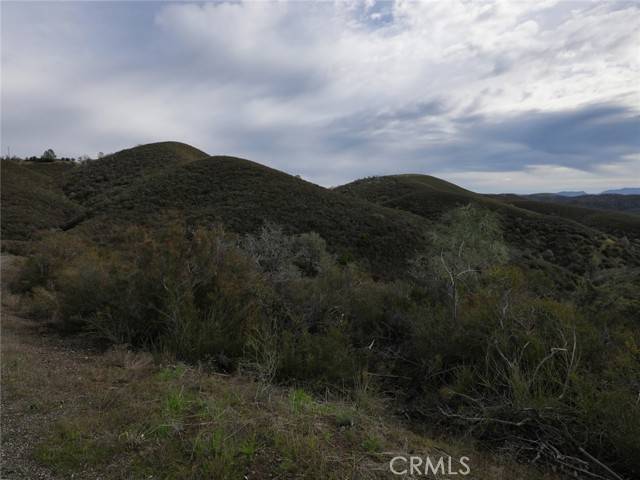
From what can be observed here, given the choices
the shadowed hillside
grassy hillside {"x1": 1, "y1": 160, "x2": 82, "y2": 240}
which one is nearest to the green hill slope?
the shadowed hillside

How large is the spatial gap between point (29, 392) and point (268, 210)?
89.4 feet

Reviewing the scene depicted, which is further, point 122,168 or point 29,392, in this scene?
point 122,168

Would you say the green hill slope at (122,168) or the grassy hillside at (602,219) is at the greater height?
the green hill slope at (122,168)

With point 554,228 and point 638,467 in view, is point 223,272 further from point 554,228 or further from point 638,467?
point 554,228

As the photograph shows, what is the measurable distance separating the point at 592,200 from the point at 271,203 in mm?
139391

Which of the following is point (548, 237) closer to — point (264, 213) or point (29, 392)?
point (264, 213)

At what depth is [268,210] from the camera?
31.0m

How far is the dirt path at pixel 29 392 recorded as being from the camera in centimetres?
303

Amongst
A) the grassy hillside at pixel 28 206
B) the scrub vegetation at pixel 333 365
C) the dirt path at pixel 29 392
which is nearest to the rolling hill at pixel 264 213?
the grassy hillside at pixel 28 206

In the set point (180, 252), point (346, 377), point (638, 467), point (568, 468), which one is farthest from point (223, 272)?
point (638, 467)

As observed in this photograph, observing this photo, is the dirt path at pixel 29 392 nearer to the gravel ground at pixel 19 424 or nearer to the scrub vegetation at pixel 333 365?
the gravel ground at pixel 19 424

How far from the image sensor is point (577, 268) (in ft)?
98.6

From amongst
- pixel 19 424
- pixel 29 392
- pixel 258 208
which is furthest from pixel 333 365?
pixel 258 208

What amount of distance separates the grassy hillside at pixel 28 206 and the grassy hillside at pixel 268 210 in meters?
3.23
